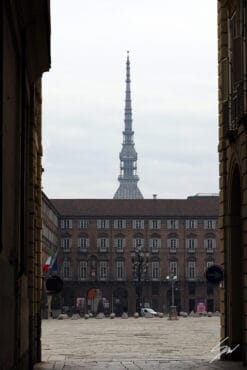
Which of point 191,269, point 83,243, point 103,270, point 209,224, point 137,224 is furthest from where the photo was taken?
point 209,224

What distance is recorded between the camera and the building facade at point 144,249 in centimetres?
17050

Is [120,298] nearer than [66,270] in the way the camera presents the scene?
Yes

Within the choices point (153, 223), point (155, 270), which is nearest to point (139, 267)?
point (153, 223)

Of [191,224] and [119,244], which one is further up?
[191,224]

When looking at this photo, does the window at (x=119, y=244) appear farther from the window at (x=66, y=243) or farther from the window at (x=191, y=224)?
the window at (x=191, y=224)

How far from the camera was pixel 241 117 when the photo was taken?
24.3 meters

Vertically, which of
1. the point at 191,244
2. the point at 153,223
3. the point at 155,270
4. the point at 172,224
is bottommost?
the point at 155,270

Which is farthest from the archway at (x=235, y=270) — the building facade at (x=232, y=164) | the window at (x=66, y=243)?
the window at (x=66, y=243)

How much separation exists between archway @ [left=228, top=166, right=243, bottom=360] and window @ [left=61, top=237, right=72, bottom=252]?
474ft

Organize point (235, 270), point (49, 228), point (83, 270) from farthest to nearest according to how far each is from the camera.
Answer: point (83, 270) < point (49, 228) < point (235, 270)

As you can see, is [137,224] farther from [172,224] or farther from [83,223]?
[83,223]

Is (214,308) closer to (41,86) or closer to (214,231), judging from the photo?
(214,231)

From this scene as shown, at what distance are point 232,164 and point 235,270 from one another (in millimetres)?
2809

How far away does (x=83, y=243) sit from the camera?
172 meters
